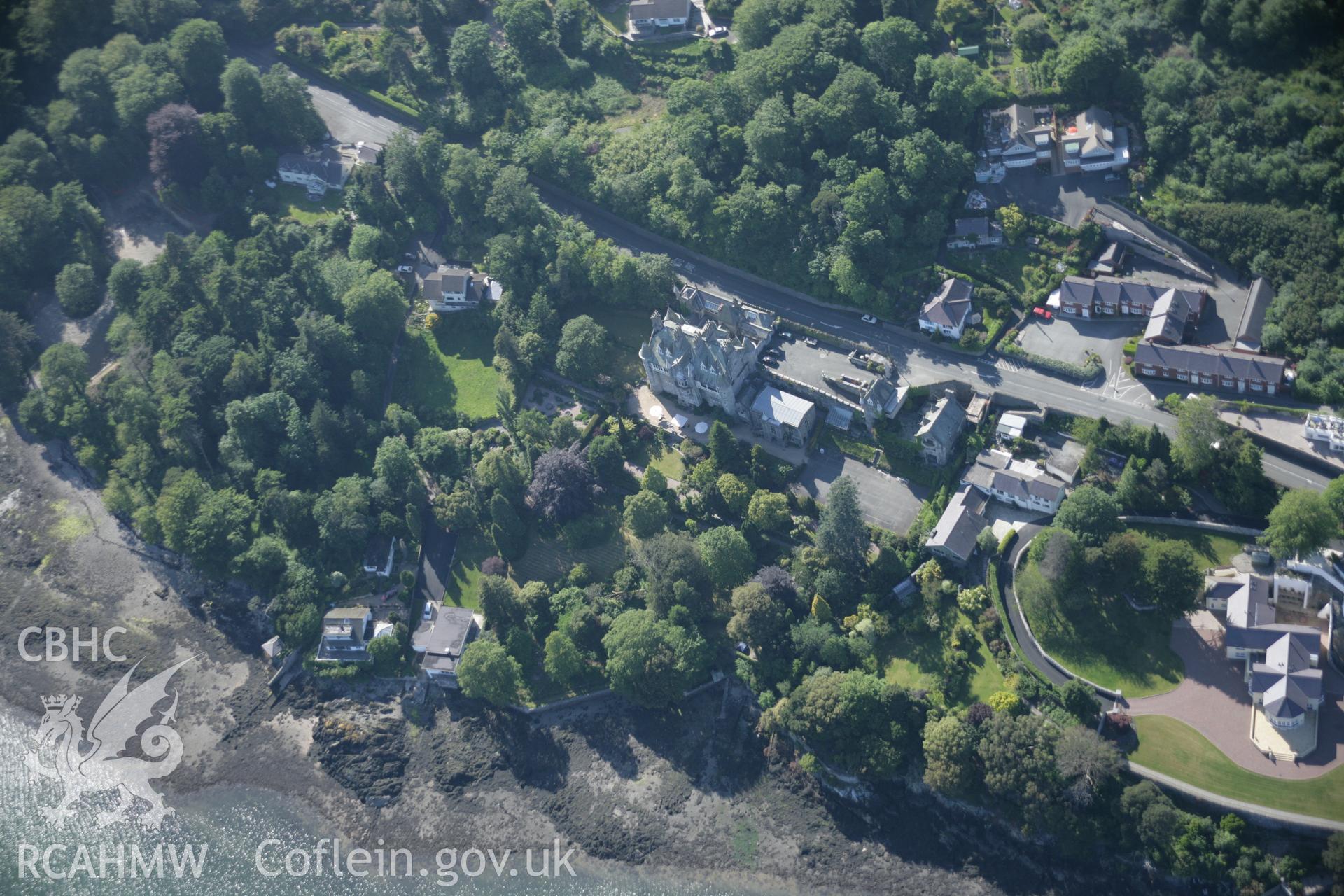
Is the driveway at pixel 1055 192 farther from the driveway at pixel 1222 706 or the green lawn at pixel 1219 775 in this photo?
the green lawn at pixel 1219 775

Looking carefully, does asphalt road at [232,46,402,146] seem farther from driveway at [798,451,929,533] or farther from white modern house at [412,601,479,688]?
driveway at [798,451,929,533]

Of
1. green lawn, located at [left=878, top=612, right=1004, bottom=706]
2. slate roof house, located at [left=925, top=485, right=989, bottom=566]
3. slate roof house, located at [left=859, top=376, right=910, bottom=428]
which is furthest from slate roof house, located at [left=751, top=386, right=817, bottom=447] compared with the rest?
green lawn, located at [left=878, top=612, right=1004, bottom=706]

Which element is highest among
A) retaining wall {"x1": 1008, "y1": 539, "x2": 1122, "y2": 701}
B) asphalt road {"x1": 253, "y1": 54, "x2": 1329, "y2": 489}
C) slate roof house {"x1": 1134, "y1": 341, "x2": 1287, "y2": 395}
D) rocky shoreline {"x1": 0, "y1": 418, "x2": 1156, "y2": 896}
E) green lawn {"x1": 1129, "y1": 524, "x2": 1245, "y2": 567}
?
slate roof house {"x1": 1134, "y1": 341, "x2": 1287, "y2": 395}

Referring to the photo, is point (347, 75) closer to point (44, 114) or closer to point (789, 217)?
point (44, 114)

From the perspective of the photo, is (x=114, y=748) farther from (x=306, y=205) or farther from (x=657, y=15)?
(x=657, y=15)

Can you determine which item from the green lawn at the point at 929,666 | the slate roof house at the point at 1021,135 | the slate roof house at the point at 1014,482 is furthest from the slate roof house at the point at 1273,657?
the slate roof house at the point at 1021,135

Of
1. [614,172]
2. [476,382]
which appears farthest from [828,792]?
[614,172]

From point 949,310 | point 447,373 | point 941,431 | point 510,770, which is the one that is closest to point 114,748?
point 510,770
